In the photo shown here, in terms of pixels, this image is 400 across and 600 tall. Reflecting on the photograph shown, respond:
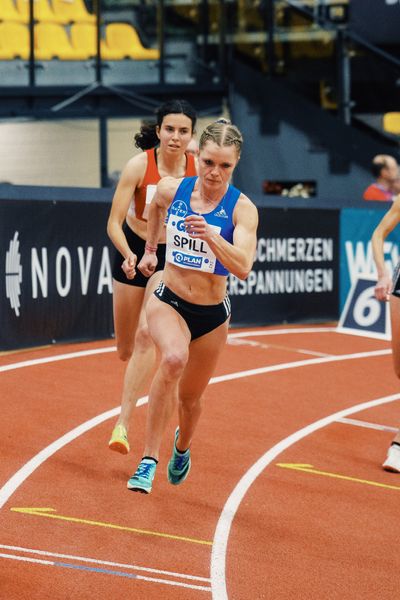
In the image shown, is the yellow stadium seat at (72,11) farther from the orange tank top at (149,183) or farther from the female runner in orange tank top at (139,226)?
the orange tank top at (149,183)

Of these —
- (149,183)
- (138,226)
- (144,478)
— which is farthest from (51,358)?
(144,478)

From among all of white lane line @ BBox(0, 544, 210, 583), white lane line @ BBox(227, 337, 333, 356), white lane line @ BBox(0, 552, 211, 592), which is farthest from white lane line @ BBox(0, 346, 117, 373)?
white lane line @ BBox(0, 552, 211, 592)

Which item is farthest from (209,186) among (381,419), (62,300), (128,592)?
(62,300)

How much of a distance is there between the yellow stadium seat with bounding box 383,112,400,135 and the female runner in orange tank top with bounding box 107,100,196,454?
37.7 feet

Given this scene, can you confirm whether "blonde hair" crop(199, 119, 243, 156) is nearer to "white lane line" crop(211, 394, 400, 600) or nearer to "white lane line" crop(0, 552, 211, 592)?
"white lane line" crop(211, 394, 400, 600)

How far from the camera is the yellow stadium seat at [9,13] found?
18531 mm

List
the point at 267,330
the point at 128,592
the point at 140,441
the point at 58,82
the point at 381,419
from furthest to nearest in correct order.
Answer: the point at 58,82, the point at 267,330, the point at 381,419, the point at 140,441, the point at 128,592

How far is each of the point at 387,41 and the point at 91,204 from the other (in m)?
8.53

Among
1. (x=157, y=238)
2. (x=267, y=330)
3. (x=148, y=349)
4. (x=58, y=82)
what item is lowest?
(x=267, y=330)

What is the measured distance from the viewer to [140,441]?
27.3ft

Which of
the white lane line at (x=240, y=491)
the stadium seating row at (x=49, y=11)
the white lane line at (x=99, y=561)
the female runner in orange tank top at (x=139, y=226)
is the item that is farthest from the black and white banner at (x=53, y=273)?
the stadium seating row at (x=49, y=11)

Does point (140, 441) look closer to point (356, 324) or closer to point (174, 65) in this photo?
point (356, 324)

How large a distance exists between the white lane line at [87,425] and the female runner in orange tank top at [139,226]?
2.13 ft

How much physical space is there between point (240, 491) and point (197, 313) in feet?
4.71
